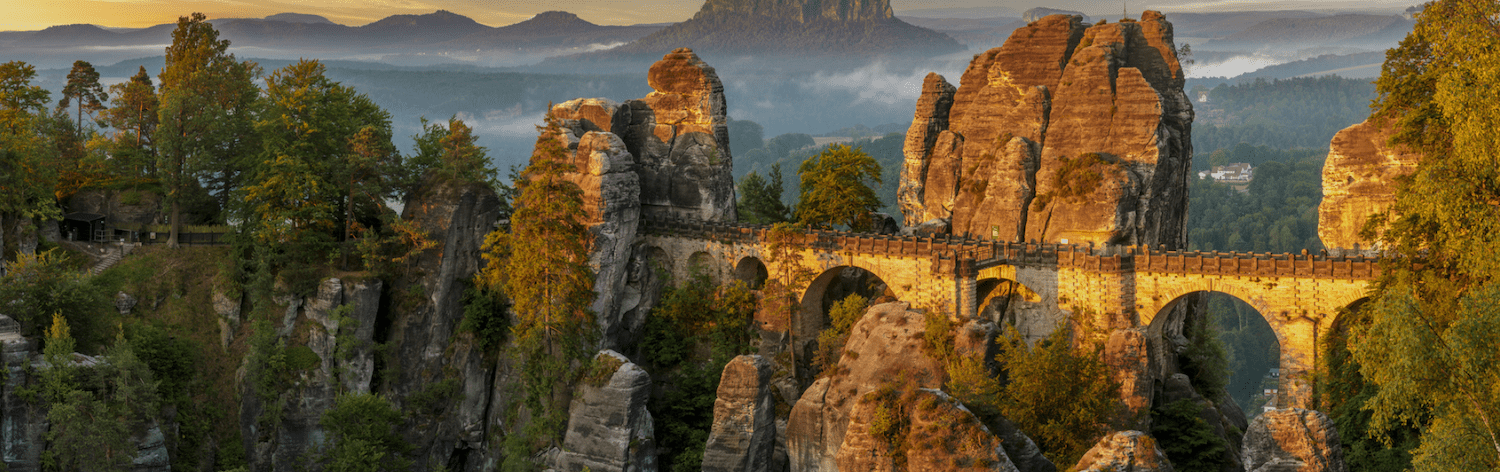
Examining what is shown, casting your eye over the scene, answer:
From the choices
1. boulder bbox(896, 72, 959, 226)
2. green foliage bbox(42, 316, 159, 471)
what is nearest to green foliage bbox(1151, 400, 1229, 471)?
boulder bbox(896, 72, 959, 226)

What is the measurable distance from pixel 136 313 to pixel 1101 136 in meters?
42.5

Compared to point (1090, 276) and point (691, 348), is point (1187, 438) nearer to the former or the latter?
point (1090, 276)

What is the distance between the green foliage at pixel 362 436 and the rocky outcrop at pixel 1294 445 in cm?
3313

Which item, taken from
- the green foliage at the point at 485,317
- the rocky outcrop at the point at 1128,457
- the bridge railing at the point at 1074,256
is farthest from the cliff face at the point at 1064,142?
the rocky outcrop at the point at 1128,457

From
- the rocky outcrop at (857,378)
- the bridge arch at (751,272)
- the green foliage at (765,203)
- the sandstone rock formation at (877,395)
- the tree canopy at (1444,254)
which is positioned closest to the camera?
the sandstone rock formation at (877,395)

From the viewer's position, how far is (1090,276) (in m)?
48.7

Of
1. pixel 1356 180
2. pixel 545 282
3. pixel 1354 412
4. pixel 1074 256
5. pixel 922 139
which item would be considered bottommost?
pixel 1354 412

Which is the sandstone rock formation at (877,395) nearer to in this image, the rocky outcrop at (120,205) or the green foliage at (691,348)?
the green foliage at (691,348)

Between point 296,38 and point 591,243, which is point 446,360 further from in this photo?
point 296,38

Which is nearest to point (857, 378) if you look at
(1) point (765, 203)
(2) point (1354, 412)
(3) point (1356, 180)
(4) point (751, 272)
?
(4) point (751, 272)

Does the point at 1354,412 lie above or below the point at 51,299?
below

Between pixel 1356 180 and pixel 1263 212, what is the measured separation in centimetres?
11120

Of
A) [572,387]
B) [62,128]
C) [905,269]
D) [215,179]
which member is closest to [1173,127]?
[905,269]

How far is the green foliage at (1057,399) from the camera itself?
128 feet
